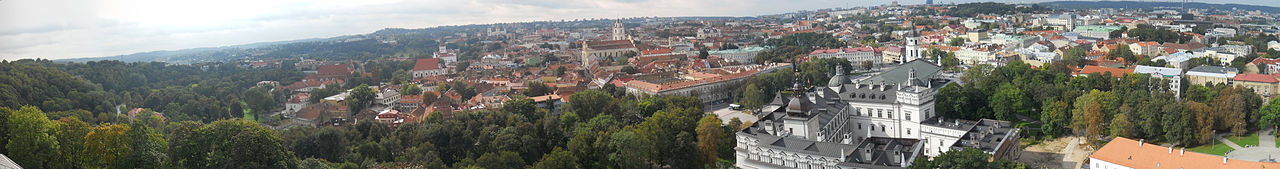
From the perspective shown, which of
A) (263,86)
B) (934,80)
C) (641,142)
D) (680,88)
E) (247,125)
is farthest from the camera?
(263,86)

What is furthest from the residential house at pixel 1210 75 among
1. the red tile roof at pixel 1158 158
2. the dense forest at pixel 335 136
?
the dense forest at pixel 335 136

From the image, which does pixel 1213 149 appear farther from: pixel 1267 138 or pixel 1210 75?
pixel 1210 75

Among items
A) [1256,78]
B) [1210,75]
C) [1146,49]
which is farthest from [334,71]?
[1256,78]

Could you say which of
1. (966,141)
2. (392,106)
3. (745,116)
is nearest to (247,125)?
(966,141)

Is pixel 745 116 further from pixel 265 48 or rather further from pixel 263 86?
pixel 265 48

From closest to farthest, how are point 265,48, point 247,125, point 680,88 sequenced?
1. point 247,125
2. point 680,88
3. point 265,48

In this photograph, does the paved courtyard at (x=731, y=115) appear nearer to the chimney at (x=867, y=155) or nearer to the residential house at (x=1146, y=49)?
the chimney at (x=867, y=155)

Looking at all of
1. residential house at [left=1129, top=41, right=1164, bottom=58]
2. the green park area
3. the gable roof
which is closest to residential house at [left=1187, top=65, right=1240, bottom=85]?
the gable roof
